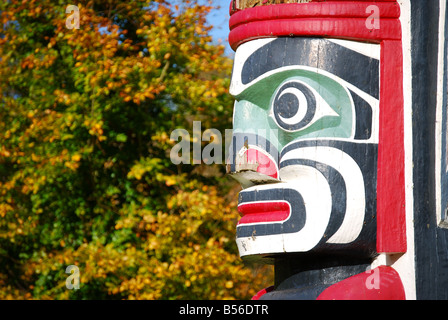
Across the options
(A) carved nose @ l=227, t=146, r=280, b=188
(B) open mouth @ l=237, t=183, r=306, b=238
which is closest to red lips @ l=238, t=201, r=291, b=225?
(B) open mouth @ l=237, t=183, r=306, b=238

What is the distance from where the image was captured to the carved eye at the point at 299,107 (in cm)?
257

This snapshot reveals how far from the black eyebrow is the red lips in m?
0.57

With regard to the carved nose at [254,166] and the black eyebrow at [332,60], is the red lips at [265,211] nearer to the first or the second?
the carved nose at [254,166]

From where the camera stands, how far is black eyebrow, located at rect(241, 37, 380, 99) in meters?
2.56

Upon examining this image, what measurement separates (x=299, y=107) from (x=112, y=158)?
375 cm

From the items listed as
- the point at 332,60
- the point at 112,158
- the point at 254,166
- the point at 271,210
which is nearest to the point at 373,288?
the point at 271,210

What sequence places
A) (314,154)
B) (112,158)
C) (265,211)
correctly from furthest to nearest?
(112,158)
(265,211)
(314,154)

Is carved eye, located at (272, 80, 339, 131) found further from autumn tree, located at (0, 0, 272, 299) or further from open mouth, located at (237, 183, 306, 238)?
autumn tree, located at (0, 0, 272, 299)

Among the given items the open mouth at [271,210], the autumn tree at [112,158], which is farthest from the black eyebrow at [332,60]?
the autumn tree at [112,158]

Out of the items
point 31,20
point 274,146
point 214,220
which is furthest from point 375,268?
point 31,20

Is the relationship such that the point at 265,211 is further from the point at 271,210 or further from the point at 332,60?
the point at 332,60

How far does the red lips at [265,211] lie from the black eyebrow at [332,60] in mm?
574

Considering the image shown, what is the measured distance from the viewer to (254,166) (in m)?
2.70

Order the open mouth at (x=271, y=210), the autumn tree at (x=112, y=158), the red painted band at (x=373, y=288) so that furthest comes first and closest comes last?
the autumn tree at (x=112, y=158) < the open mouth at (x=271, y=210) < the red painted band at (x=373, y=288)
